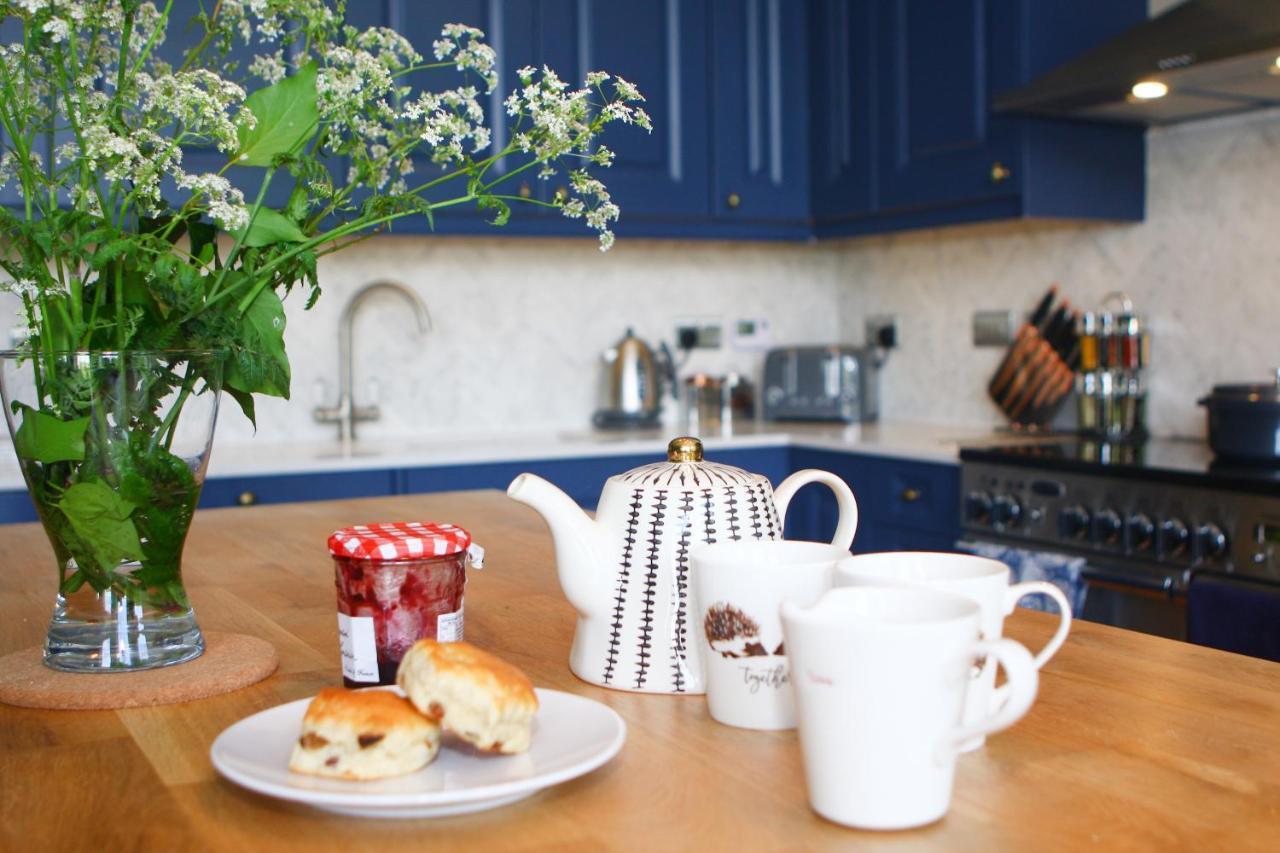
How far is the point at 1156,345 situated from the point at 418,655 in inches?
110

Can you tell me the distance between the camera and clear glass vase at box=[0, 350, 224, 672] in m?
0.91

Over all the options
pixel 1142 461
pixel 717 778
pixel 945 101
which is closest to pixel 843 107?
pixel 945 101

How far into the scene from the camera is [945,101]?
10.8ft

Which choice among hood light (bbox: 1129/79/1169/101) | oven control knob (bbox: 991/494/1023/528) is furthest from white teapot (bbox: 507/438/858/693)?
hood light (bbox: 1129/79/1169/101)

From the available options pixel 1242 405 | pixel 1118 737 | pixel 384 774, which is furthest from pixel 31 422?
pixel 1242 405

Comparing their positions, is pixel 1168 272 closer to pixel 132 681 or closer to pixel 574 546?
pixel 574 546

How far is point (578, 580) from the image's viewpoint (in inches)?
36.2

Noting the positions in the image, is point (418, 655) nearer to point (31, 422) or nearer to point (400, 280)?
point (31, 422)

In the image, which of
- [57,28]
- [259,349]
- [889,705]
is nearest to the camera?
[889,705]

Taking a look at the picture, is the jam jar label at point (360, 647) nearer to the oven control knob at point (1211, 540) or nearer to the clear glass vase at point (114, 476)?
the clear glass vase at point (114, 476)

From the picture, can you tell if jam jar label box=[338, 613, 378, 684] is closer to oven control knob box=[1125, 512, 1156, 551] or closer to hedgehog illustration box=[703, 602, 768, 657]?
hedgehog illustration box=[703, 602, 768, 657]

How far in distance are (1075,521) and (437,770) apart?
2091mm

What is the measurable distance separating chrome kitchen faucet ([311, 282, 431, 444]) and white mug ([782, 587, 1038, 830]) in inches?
113

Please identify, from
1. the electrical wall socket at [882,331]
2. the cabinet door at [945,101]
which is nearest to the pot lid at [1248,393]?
the cabinet door at [945,101]
